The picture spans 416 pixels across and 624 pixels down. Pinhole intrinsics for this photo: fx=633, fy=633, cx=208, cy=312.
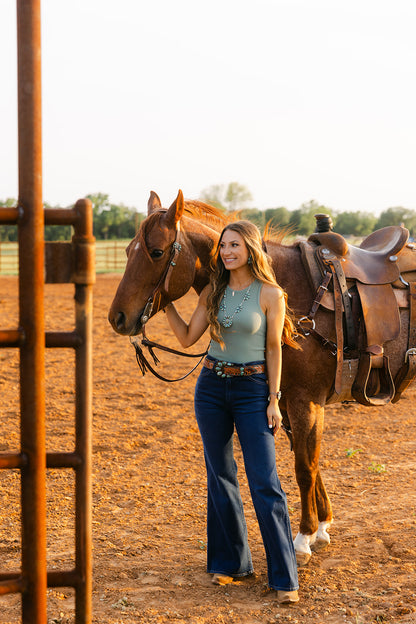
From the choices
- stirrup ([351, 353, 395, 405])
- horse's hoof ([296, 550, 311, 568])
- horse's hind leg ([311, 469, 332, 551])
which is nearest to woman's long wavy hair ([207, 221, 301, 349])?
stirrup ([351, 353, 395, 405])

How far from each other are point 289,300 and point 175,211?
900 mm

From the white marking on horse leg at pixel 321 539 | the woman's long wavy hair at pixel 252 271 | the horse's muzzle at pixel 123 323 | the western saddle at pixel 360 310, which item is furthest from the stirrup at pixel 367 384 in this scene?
the horse's muzzle at pixel 123 323

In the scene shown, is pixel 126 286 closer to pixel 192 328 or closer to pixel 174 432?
pixel 192 328

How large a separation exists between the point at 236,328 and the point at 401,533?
6.34 feet

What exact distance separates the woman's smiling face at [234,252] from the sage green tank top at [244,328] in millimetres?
145

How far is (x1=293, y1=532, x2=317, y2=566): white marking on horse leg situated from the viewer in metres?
3.62

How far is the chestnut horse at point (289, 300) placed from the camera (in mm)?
3242

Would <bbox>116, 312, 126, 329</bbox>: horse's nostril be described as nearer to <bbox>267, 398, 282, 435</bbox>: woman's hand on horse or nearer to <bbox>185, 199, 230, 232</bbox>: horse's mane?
<bbox>185, 199, 230, 232</bbox>: horse's mane

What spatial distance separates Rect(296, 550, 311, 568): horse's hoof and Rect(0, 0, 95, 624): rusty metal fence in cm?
205

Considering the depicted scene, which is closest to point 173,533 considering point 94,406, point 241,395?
point 241,395

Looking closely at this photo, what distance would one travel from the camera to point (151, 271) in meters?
3.26

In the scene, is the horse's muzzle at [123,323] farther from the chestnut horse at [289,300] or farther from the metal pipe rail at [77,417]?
the metal pipe rail at [77,417]

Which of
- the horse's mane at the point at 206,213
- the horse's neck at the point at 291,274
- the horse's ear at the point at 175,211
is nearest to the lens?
the horse's ear at the point at 175,211

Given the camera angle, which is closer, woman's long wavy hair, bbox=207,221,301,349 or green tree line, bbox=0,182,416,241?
woman's long wavy hair, bbox=207,221,301,349
